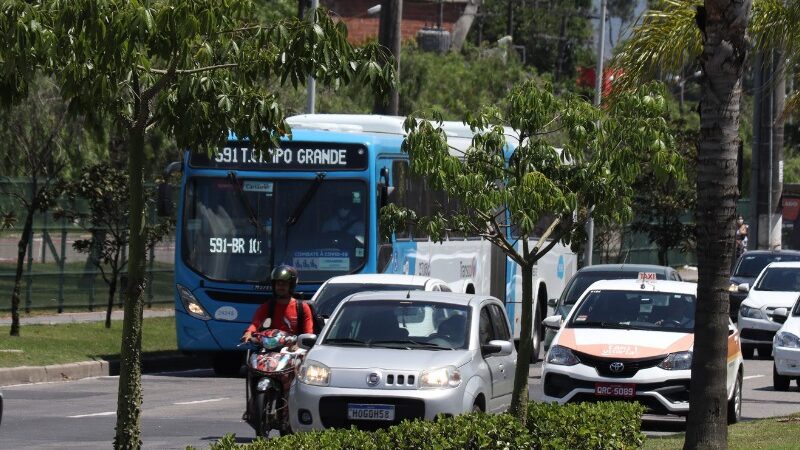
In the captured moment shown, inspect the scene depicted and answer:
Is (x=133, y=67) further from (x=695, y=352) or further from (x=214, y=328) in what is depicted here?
(x=214, y=328)

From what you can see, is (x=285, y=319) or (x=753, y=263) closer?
(x=285, y=319)

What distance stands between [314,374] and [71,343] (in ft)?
39.0

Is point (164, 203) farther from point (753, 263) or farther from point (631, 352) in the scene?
point (753, 263)

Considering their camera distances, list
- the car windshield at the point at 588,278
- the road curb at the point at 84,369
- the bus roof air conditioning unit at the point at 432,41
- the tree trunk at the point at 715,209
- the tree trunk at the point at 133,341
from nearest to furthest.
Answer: the tree trunk at the point at 133,341
the tree trunk at the point at 715,209
the road curb at the point at 84,369
the car windshield at the point at 588,278
the bus roof air conditioning unit at the point at 432,41

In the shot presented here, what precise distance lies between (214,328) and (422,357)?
906 cm

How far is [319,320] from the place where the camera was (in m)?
14.2

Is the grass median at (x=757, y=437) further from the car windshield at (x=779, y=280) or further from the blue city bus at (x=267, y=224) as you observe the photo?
the car windshield at (x=779, y=280)

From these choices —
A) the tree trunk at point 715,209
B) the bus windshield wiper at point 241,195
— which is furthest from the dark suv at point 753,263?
the tree trunk at point 715,209

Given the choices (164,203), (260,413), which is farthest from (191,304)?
(260,413)

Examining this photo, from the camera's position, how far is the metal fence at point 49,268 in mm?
29734

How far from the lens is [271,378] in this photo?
44.8 ft

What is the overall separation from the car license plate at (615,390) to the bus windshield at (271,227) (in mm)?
6711

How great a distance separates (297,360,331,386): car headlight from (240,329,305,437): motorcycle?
0.33 metres

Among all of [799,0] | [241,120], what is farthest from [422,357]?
[799,0]
